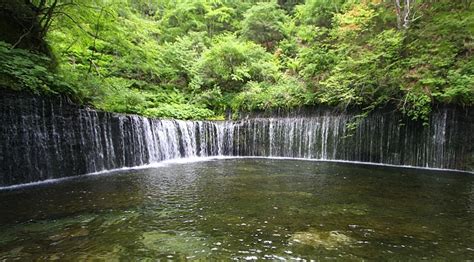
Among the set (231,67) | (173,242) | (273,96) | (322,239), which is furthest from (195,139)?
(322,239)

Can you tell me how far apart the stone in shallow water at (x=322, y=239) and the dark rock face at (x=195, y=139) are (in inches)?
275

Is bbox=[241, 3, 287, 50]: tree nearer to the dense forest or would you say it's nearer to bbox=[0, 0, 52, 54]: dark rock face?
the dense forest

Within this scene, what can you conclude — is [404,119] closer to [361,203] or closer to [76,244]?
[361,203]

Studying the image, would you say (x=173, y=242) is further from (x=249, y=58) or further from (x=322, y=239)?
(x=249, y=58)

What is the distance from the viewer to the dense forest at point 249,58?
8633mm

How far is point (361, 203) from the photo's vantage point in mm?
5453

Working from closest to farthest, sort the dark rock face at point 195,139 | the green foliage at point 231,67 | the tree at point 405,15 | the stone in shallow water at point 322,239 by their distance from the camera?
the stone in shallow water at point 322,239 → the dark rock face at point 195,139 → the tree at point 405,15 → the green foliage at point 231,67

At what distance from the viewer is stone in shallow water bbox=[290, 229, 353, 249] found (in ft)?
11.7

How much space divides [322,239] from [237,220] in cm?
133

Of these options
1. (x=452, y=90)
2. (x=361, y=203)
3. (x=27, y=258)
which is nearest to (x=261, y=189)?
(x=361, y=203)

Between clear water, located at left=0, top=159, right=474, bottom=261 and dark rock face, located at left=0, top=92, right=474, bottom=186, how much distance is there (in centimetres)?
121

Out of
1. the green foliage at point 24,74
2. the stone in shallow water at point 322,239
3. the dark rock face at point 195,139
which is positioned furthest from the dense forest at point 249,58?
the stone in shallow water at point 322,239

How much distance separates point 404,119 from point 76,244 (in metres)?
11.7

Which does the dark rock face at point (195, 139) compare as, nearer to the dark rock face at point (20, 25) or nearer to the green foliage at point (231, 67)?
the dark rock face at point (20, 25)
